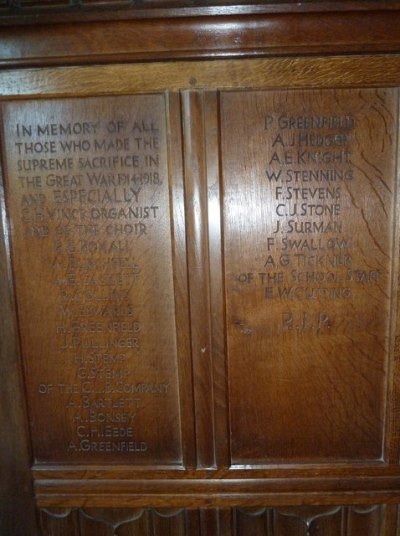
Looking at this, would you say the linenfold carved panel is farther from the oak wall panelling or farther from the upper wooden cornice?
the upper wooden cornice

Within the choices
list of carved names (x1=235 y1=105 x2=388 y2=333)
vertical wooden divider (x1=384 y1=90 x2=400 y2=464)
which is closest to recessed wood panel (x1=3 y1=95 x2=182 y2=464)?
list of carved names (x1=235 y1=105 x2=388 y2=333)

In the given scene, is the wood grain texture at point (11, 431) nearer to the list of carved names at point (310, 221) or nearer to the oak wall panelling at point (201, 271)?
the oak wall panelling at point (201, 271)

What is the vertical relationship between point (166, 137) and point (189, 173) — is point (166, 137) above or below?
above

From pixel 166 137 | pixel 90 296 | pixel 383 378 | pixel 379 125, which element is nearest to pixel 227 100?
pixel 166 137

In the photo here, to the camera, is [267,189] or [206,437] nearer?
[267,189]

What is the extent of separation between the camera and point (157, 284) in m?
1.45

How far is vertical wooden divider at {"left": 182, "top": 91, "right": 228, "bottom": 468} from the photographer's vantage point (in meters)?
1.36

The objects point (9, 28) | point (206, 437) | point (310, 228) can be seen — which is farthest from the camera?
point (206, 437)

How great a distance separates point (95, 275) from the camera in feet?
4.75

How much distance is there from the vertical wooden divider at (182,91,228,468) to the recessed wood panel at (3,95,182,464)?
70mm

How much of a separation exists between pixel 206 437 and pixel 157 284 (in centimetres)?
50

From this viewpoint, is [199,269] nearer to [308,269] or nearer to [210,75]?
[308,269]

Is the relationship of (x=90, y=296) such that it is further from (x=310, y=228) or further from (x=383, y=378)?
(x=383, y=378)

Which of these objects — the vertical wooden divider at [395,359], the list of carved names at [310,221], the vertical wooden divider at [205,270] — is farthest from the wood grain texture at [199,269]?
the vertical wooden divider at [395,359]
